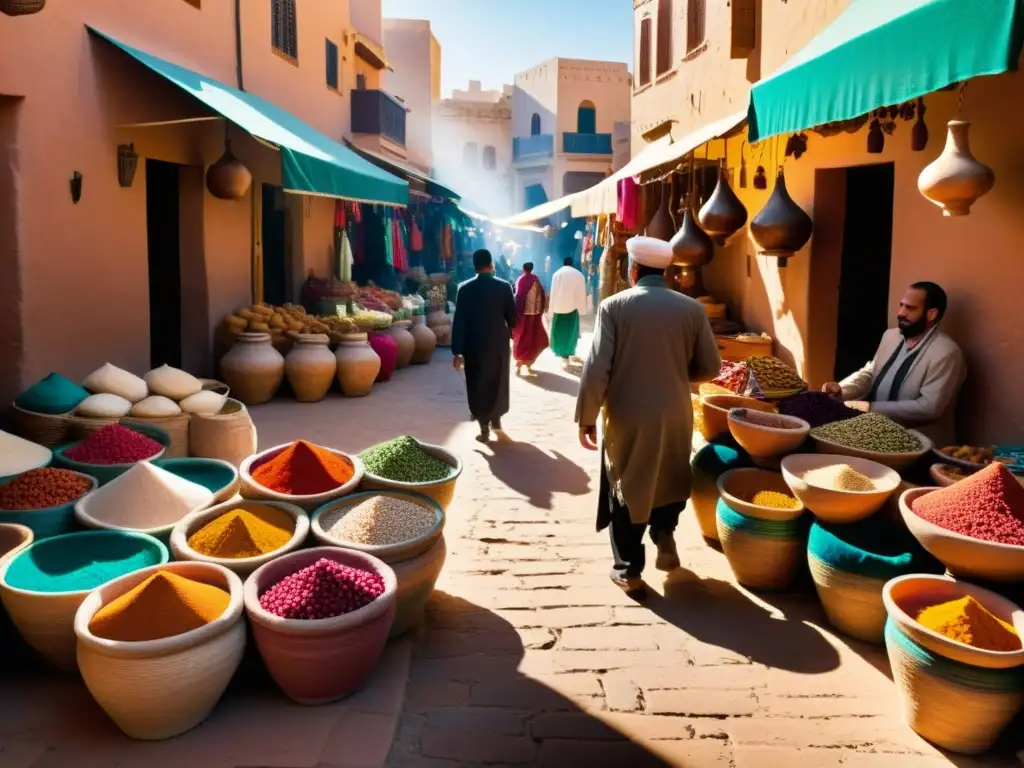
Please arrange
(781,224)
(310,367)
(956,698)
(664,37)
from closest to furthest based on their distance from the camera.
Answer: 1. (956,698)
2. (781,224)
3. (310,367)
4. (664,37)

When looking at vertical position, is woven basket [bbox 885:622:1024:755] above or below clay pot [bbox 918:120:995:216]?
below

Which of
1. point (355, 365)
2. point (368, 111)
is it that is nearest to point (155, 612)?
point (355, 365)

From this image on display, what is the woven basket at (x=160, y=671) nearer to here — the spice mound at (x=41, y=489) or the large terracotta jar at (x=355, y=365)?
the spice mound at (x=41, y=489)

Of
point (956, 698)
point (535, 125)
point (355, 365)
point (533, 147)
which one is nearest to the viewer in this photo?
point (956, 698)

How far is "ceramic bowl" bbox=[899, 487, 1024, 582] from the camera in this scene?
282 cm

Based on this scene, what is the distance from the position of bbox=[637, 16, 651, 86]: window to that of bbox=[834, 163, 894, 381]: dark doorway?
23.6 feet

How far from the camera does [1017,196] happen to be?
405 cm

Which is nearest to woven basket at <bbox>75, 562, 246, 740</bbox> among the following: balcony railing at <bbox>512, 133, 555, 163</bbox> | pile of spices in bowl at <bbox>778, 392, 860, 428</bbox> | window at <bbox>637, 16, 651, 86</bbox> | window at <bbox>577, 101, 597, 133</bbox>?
pile of spices in bowl at <bbox>778, 392, 860, 428</bbox>

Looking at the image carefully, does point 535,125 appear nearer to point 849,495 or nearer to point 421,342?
point 421,342

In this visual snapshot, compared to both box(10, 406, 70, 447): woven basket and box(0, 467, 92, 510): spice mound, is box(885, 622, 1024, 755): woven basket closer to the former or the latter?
box(0, 467, 92, 510): spice mound

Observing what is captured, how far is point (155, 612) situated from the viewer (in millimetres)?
2727

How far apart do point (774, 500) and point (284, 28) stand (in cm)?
1003

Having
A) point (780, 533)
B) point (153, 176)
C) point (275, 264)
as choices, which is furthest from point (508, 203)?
point (780, 533)

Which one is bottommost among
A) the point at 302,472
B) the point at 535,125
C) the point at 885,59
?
the point at 302,472
